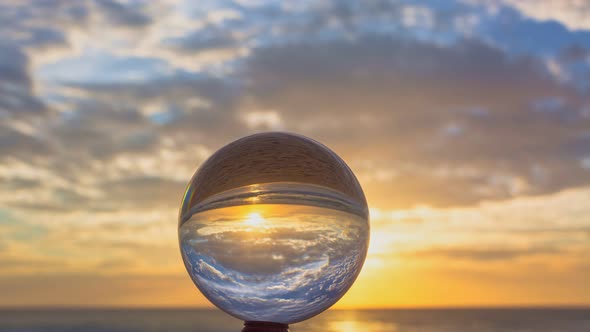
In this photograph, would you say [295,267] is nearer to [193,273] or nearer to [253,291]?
[253,291]

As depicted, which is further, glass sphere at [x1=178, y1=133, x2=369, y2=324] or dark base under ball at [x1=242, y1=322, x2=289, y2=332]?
dark base under ball at [x1=242, y1=322, x2=289, y2=332]

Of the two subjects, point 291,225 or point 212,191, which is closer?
point 291,225

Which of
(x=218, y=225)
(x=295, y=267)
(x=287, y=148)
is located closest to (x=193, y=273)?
(x=218, y=225)

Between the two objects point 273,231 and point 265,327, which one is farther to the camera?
point 265,327

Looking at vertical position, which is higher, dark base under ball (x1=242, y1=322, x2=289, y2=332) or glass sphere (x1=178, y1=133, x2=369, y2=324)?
glass sphere (x1=178, y1=133, x2=369, y2=324)

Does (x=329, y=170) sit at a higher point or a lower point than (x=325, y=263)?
higher

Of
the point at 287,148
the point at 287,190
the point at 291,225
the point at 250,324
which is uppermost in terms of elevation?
the point at 287,148

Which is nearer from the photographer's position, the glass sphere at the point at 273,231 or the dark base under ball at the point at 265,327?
the glass sphere at the point at 273,231

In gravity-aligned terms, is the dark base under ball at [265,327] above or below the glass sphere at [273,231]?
below
